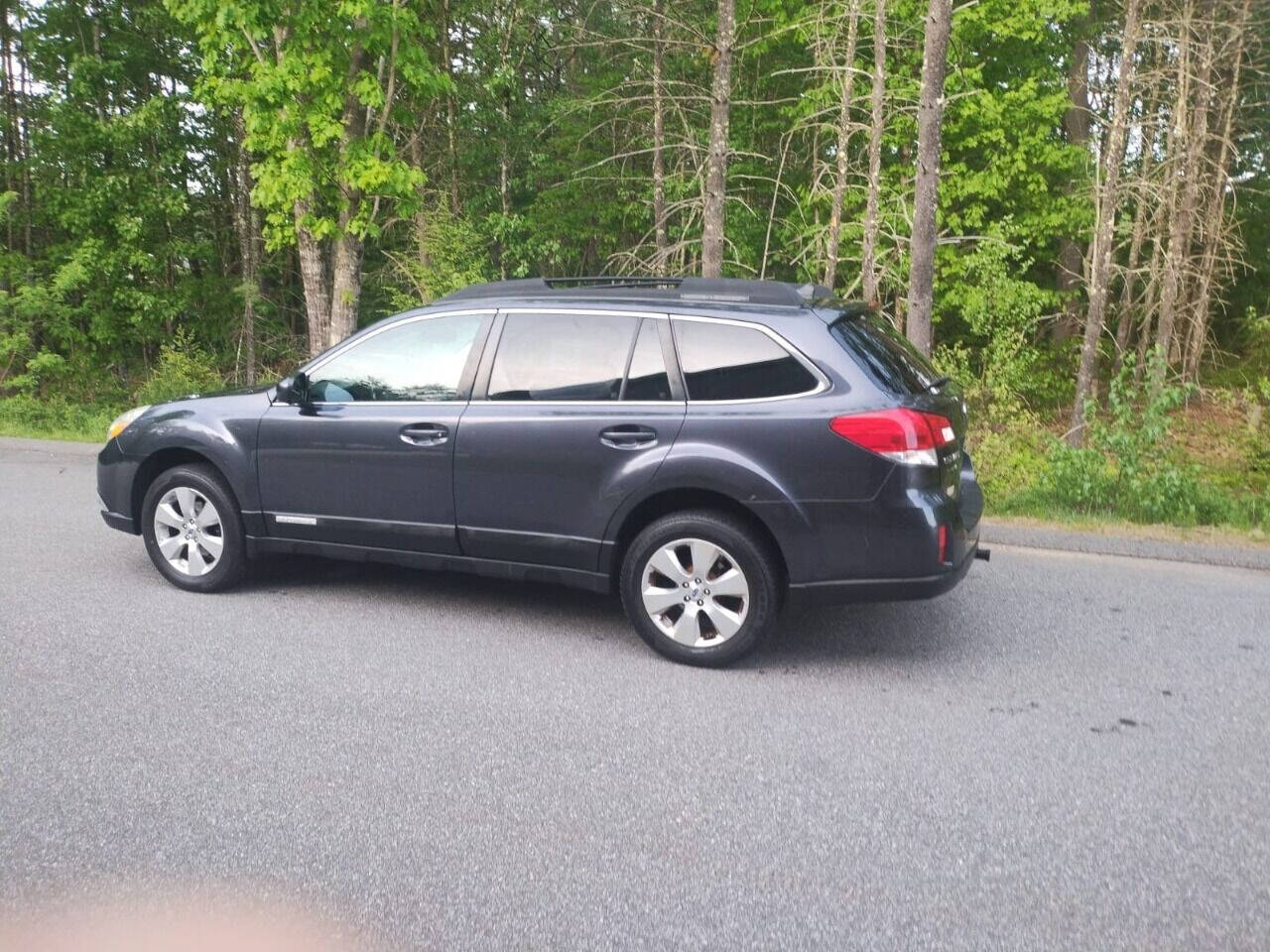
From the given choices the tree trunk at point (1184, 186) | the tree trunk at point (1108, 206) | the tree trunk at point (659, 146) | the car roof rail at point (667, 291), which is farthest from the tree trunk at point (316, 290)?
the tree trunk at point (1184, 186)

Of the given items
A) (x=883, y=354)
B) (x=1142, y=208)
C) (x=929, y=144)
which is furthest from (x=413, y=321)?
(x=1142, y=208)

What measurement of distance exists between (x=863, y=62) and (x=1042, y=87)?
467 cm

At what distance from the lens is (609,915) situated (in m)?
3.02

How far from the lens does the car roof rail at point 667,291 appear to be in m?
5.38

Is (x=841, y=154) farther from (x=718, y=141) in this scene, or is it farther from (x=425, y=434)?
(x=425, y=434)

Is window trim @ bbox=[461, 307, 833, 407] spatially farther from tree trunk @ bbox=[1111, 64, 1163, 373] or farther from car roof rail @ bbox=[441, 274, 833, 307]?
tree trunk @ bbox=[1111, 64, 1163, 373]

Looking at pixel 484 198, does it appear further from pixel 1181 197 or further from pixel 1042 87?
pixel 1181 197

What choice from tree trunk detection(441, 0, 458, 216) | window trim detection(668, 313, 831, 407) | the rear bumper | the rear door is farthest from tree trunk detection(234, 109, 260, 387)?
the rear bumper

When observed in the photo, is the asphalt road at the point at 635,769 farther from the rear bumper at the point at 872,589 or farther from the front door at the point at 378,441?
the front door at the point at 378,441

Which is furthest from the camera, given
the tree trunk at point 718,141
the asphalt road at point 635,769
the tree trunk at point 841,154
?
the tree trunk at point 841,154

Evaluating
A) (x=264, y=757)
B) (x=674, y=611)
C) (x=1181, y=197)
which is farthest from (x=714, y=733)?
(x=1181, y=197)

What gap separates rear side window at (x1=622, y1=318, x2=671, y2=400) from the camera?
Result: 528cm

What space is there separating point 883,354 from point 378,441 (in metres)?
2.72

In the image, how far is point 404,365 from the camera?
592 centimetres
